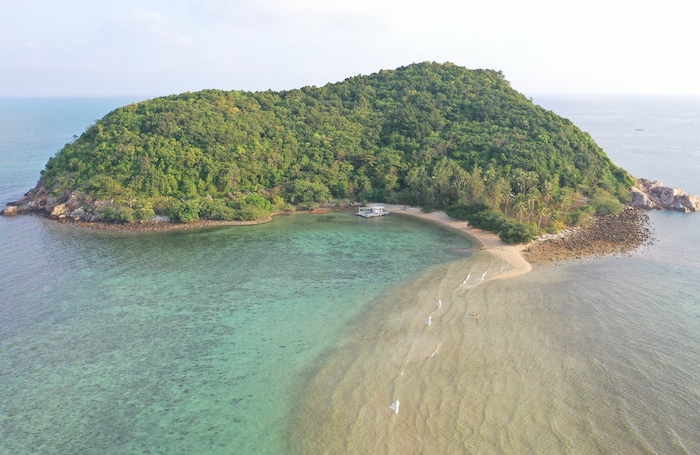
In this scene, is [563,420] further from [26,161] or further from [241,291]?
[26,161]

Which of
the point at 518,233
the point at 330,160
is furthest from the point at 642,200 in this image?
the point at 330,160

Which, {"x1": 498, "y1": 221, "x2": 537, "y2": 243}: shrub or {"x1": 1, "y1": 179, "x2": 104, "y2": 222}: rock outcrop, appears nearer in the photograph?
{"x1": 498, "y1": 221, "x2": 537, "y2": 243}: shrub

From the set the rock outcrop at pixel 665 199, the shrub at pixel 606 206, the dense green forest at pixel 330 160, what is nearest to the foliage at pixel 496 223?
the dense green forest at pixel 330 160

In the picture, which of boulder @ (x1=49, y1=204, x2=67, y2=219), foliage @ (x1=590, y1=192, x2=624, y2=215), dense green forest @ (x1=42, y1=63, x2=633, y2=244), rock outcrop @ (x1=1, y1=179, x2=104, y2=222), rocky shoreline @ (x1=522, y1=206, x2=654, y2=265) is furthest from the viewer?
boulder @ (x1=49, y1=204, x2=67, y2=219)

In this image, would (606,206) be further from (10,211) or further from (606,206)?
(10,211)

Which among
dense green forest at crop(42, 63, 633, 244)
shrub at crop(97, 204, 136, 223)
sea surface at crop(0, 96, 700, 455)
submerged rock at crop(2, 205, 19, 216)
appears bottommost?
sea surface at crop(0, 96, 700, 455)

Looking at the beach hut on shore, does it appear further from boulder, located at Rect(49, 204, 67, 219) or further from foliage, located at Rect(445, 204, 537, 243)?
boulder, located at Rect(49, 204, 67, 219)

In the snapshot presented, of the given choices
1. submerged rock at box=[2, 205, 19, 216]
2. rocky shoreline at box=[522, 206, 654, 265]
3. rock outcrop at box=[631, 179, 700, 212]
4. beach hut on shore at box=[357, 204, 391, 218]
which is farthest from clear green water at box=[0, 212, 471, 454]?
rock outcrop at box=[631, 179, 700, 212]

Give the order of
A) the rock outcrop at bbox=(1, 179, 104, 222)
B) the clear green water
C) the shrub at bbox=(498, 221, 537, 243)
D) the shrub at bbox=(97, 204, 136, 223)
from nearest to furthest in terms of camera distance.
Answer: the clear green water → the shrub at bbox=(498, 221, 537, 243) → the shrub at bbox=(97, 204, 136, 223) → the rock outcrop at bbox=(1, 179, 104, 222)
